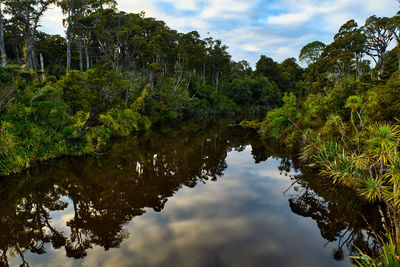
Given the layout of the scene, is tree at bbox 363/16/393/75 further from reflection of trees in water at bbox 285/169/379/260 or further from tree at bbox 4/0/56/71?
tree at bbox 4/0/56/71

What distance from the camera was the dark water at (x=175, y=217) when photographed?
5.08m

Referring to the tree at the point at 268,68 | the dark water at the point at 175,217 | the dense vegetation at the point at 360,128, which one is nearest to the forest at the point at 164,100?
the dense vegetation at the point at 360,128

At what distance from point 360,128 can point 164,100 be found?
1003 inches

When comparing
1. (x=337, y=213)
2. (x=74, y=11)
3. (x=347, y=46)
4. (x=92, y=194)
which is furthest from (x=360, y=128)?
(x=74, y=11)

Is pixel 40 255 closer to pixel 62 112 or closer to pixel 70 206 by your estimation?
pixel 70 206

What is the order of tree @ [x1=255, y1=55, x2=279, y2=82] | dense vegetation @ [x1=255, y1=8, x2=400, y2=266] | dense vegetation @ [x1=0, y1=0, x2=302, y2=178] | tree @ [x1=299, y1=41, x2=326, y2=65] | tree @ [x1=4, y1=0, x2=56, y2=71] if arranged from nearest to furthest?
dense vegetation @ [x1=255, y1=8, x2=400, y2=266] → dense vegetation @ [x1=0, y1=0, x2=302, y2=178] → tree @ [x1=4, y1=0, x2=56, y2=71] → tree @ [x1=299, y1=41, x2=326, y2=65] → tree @ [x1=255, y1=55, x2=279, y2=82]

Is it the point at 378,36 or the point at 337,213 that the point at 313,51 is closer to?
the point at 378,36

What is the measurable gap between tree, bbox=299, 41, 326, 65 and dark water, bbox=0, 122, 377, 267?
34623mm

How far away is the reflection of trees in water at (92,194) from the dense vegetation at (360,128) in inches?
201

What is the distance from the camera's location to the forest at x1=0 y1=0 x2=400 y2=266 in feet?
26.8

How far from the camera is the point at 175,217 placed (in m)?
6.80

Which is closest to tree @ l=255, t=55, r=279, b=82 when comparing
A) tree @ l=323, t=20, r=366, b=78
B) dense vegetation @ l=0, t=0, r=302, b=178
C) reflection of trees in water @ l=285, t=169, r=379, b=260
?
dense vegetation @ l=0, t=0, r=302, b=178

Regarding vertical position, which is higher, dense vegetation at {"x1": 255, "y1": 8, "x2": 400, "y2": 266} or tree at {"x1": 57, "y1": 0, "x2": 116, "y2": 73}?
tree at {"x1": 57, "y1": 0, "x2": 116, "y2": 73}

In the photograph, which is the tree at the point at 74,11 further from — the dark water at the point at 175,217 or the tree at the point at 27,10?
the dark water at the point at 175,217
